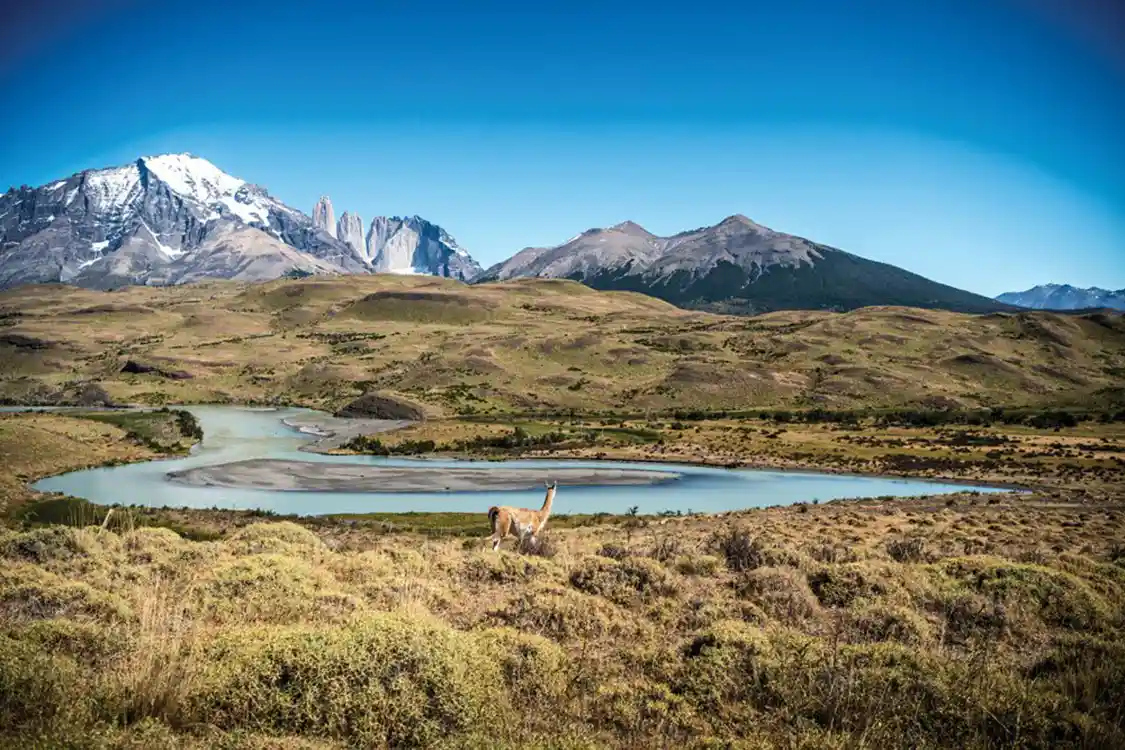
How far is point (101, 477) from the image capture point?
64.2 meters

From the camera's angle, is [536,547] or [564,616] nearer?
[564,616]

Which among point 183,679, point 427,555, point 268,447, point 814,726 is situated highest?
point 183,679

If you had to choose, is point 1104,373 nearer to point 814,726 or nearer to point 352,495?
point 352,495

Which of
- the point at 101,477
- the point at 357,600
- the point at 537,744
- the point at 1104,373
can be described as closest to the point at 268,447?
the point at 101,477

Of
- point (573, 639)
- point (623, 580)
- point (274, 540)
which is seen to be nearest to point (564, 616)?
point (573, 639)

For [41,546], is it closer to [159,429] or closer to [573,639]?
[573,639]

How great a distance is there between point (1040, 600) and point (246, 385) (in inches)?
6875

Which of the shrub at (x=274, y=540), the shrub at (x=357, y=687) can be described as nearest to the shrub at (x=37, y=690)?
the shrub at (x=357, y=687)

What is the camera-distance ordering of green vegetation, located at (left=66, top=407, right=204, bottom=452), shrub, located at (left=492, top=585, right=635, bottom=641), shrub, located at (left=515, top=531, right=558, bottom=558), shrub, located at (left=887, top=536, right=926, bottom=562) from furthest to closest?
1. green vegetation, located at (left=66, top=407, right=204, bottom=452)
2. shrub, located at (left=887, top=536, right=926, bottom=562)
3. shrub, located at (left=515, top=531, right=558, bottom=558)
4. shrub, located at (left=492, top=585, right=635, bottom=641)

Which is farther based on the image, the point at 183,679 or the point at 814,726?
the point at 814,726

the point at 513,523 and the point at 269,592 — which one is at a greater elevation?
the point at 269,592

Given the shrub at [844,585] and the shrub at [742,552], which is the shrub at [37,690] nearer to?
the shrub at [844,585]

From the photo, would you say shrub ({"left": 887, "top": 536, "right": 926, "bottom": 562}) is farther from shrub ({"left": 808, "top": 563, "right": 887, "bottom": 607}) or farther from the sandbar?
the sandbar

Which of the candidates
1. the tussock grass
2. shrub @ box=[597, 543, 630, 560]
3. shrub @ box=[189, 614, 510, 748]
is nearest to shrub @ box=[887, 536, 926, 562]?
the tussock grass
